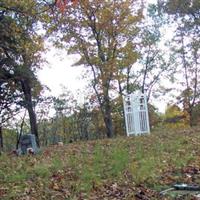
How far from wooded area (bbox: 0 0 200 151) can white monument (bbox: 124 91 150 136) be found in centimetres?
647

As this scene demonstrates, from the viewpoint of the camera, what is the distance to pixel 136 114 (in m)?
15.3

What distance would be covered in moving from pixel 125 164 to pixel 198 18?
21522 mm

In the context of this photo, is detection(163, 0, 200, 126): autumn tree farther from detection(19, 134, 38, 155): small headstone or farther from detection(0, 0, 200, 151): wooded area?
detection(19, 134, 38, 155): small headstone

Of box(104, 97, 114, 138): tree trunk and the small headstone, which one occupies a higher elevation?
box(104, 97, 114, 138): tree trunk

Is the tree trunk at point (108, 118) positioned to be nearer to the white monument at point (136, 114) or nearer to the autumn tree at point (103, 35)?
the autumn tree at point (103, 35)

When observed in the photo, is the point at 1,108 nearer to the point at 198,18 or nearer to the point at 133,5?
the point at 133,5

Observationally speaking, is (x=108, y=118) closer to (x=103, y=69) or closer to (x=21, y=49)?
(x=103, y=69)

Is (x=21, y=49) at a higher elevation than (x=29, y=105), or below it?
higher

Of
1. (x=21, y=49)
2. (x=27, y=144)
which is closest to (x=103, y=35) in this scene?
(x=21, y=49)

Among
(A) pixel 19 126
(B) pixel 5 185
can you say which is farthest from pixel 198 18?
(B) pixel 5 185

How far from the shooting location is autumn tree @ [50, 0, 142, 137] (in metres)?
23.2

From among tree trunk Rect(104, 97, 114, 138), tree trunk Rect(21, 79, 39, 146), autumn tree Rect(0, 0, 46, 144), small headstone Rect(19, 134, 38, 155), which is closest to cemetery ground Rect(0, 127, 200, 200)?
autumn tree Rect(0, 0, 46, 144)

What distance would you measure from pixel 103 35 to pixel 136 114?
995cm

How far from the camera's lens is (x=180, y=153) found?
7.21 meters
